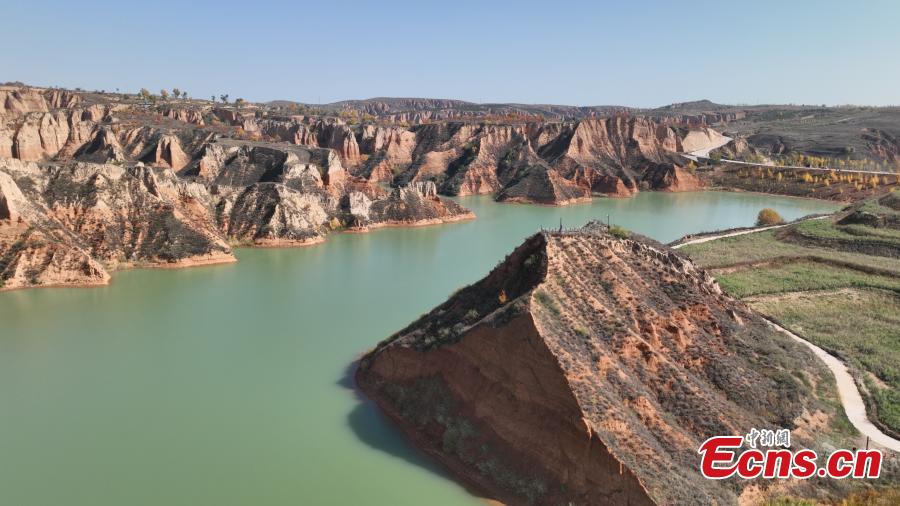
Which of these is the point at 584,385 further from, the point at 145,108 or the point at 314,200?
the point at 145,108

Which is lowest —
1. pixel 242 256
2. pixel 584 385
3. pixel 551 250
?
pixel 242 256

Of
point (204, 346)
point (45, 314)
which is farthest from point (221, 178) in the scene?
point (204, 346)

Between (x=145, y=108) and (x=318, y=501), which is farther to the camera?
(x=145, y=108)

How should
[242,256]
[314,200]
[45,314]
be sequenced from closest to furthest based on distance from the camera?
[45,314] < [242,256] < [314,200]

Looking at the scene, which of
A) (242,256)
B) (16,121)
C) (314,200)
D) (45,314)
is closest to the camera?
(45,314)

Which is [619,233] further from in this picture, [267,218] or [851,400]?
[267,218]

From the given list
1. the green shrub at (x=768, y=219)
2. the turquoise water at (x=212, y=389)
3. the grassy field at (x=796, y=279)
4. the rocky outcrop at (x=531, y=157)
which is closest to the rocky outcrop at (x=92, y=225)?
the turquoise water at (x=212, y=389)

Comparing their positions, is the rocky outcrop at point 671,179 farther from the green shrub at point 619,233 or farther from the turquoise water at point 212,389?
the green shrub at point 619,233
